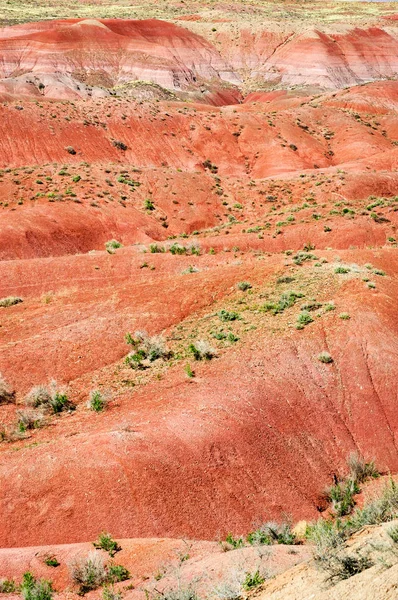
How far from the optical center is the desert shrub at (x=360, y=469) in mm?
15187

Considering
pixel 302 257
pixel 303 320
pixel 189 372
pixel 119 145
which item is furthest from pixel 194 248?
pixel 119 145

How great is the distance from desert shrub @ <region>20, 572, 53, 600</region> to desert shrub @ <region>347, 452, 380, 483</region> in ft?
29.2

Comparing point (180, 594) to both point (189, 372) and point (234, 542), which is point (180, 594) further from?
point (189, 372)

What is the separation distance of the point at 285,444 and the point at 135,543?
5685mm

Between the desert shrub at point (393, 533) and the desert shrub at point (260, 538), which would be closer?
the desert shrub at point (393, 533)

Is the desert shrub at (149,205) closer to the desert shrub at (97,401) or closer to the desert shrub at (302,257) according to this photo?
the desert shrub at (302,257)

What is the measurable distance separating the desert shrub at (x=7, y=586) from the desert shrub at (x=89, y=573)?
105cm

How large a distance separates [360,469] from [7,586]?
32.2 ft

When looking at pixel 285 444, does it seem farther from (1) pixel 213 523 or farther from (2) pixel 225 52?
(2) pixel 225 52

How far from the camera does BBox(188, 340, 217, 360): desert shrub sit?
18.0m

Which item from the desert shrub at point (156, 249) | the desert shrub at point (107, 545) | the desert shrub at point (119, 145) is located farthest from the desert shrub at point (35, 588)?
the desert shrub at point (119, 145)

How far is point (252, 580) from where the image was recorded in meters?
8.49

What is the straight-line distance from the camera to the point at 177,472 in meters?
13.4

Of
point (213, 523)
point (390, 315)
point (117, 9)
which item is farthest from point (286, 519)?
point (117, 9)
